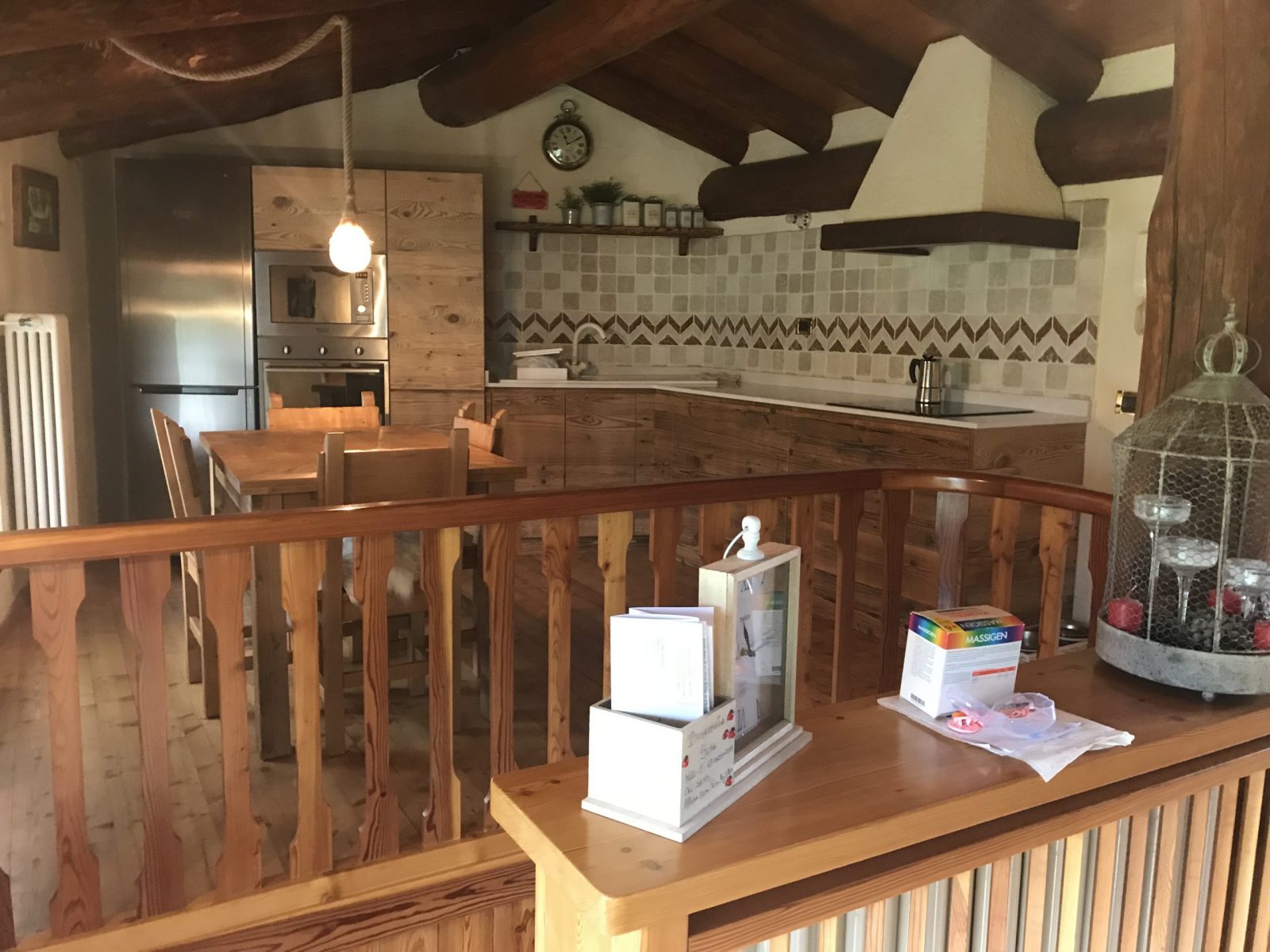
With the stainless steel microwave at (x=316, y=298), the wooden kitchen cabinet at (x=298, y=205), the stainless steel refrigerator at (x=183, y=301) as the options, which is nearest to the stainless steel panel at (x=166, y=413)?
the stainless steel refrigerator at (x=183, y=301)

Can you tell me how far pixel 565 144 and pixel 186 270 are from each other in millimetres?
2341

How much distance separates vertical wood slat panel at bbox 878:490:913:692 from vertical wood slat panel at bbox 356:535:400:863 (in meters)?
1.44

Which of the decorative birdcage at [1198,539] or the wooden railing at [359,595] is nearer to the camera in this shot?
the decorative birdcage at [1198,539]

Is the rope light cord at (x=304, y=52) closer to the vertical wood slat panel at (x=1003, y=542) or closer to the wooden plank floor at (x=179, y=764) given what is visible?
the wooden plank floor at (x=179, y=764)

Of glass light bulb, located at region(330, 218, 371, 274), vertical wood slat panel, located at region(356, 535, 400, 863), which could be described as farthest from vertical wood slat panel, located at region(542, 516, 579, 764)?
glass light bulb, located at region(330, 218, 371, 274)

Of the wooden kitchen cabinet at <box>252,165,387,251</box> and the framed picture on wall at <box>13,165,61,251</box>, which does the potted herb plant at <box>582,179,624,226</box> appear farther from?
the framed picture on wall at <box>13,165,61,251</box>

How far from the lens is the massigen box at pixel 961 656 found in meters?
1.43

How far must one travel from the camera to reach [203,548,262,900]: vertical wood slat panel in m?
1.97

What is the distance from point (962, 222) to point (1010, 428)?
0.84 m

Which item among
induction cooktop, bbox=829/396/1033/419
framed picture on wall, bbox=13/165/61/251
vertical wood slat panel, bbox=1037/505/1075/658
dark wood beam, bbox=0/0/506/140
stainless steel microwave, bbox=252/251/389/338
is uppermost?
dark wood beam, bbox=0/0/506/140

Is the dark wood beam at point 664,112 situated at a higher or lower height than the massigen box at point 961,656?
higher

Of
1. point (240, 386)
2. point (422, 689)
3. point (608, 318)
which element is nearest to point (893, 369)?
→ point (608, 318)

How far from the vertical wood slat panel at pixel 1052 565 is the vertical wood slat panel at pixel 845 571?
48 cm

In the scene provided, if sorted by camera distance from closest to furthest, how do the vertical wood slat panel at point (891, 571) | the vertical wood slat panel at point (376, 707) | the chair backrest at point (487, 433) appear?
the vertical wood slat panel at point (376, 707) < the vertical wood slat panel at point (891, 571) < the chair backrest at point (487, 433)
